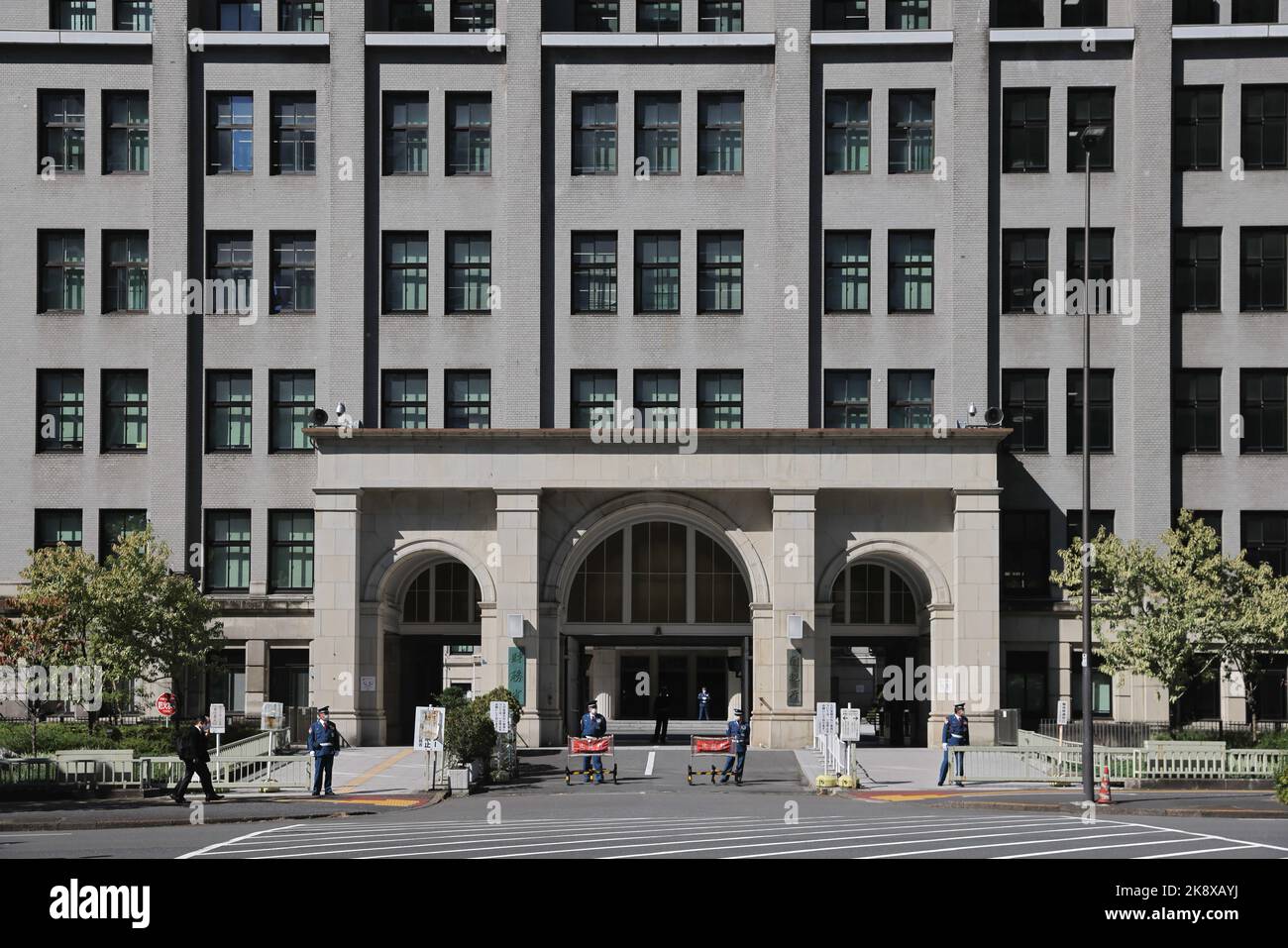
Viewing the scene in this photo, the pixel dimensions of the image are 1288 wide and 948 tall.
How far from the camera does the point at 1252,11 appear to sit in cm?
5184

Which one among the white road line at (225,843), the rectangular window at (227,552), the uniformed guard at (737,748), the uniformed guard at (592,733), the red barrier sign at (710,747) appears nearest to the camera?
the white road line at (225,843)

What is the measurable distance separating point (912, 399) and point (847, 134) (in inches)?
342

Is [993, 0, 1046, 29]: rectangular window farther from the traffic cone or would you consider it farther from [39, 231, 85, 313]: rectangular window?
[39, 231, 85, 313]: rectangular window

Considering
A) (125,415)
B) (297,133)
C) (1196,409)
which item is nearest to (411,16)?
(297,133)

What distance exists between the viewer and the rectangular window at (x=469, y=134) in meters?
51.3

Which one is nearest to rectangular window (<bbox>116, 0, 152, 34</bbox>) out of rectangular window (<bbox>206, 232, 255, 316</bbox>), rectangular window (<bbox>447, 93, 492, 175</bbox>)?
rectangular window (<bbox>206, 232, 255, 316</bbox>)

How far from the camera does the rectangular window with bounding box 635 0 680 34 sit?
5225cm

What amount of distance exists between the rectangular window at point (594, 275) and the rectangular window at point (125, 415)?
47.0 feet

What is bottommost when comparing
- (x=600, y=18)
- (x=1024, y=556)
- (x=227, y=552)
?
(x=1024, y=556)

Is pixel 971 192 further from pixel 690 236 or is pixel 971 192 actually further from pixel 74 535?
pixel 74 535

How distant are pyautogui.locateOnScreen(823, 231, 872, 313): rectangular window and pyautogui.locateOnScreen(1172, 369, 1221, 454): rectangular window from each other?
10.3m

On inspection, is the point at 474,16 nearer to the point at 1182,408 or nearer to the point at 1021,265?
the point at 1021,265

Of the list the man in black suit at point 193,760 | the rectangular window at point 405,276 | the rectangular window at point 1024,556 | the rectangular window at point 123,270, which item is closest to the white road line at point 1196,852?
the man in black suit at point 193,760

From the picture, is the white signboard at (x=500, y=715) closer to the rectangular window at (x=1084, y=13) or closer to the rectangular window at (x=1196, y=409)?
the rectangular window at (x=1196, y=409)
